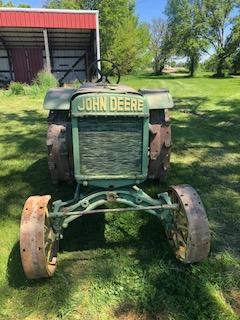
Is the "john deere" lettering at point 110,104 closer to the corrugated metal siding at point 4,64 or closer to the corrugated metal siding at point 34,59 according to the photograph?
the corrugated metal siding at point 34,59

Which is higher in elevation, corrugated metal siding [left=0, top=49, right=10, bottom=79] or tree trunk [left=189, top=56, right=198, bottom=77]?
corrugated metal siding [left=0, top=49, right=10, bottom=79]

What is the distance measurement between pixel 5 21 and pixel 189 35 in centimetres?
2726

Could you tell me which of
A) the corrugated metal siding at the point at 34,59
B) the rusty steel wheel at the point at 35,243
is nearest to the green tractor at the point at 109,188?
the rusty steel wheel at the point at 35,243

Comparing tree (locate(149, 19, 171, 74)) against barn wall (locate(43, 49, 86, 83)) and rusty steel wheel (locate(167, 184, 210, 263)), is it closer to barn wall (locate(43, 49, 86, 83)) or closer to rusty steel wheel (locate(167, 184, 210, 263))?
barn wall (locate(43, 49, 86, 83))

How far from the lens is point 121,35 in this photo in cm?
3541

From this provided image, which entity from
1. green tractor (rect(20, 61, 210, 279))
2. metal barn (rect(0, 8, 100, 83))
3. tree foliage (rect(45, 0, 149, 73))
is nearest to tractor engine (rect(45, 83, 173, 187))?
green tractor (rect(20, 61, 210, 279))

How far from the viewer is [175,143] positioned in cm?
652

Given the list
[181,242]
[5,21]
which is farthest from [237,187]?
[5,21]

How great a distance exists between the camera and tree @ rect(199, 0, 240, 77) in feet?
118

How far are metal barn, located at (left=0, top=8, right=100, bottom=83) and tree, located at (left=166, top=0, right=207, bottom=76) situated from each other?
20.0 meters

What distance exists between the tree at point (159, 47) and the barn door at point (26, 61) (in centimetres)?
2490

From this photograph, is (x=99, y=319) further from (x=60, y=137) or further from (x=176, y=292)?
(x=60, y=137)

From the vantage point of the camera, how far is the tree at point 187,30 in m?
37.2

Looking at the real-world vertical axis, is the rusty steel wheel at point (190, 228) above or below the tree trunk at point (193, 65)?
above
